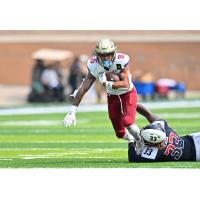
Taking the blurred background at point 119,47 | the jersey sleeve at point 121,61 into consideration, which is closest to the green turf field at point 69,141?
the jersey sleeve at point 121,61

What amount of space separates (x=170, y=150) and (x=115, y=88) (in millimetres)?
1225

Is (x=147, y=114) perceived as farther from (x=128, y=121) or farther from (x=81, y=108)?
(x=81, y=108)

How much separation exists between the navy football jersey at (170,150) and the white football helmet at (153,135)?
0.10 metres

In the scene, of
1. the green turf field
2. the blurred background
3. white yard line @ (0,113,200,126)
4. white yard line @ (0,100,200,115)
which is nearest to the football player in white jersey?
the green turf field

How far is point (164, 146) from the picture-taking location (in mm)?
11914

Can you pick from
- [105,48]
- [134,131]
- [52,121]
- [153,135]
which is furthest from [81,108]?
[153,135]

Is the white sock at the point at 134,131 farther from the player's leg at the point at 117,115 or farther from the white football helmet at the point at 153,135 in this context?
the white football helmet at the point at 153,135

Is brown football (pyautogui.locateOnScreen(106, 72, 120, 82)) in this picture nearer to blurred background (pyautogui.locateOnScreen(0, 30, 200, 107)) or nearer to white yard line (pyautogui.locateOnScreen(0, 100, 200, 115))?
white yard line (pyautogui.locateOnScreen(0, 100, 200, 115))

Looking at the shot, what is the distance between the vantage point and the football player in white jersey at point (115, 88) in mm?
12516

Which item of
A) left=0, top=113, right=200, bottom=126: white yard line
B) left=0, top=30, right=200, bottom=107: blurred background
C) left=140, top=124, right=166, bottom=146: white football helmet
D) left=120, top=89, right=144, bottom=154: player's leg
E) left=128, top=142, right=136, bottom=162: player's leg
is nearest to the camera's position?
left=140, top=124, right=166, bottom=146: white football helmet

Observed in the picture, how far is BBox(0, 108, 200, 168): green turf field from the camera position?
40.5 feet
